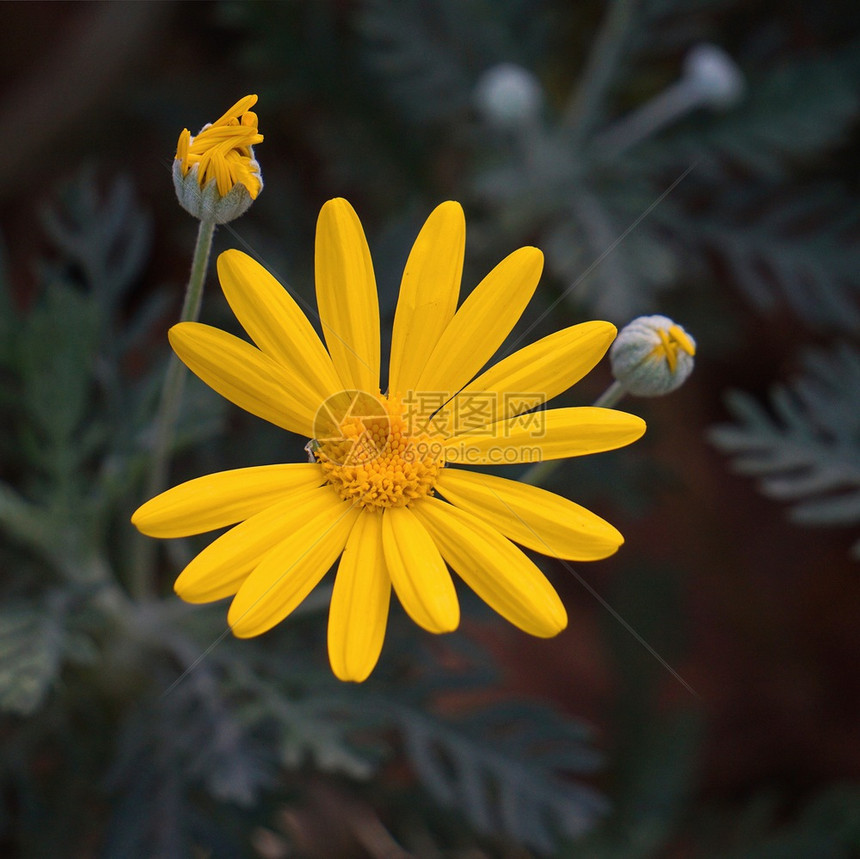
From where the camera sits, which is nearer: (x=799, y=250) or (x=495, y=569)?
(x=495, y=569)

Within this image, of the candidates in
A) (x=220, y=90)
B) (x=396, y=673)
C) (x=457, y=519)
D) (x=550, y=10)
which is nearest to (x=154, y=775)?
(x=396, y=673)

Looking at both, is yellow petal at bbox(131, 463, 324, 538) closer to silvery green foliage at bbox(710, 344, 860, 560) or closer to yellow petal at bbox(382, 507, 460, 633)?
yellow petal at bbox(382, 507, 460, 633)

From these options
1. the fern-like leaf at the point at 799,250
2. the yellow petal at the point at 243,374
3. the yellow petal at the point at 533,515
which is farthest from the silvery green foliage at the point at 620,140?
the yellow petal at the point at 243,374

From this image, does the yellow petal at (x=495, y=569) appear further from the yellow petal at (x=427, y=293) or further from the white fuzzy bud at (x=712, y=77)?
the white fuzzy bud at (x=712, y=77)

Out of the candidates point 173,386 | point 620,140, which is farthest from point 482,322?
point 620,140

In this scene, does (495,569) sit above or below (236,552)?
below

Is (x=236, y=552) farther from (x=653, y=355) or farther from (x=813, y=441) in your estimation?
(x=813, y=441)

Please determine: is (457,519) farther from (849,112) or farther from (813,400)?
(849,112)

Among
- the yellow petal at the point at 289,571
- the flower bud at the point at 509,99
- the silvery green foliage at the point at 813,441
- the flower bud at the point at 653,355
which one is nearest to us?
the yellow petal at the point at 289,571
